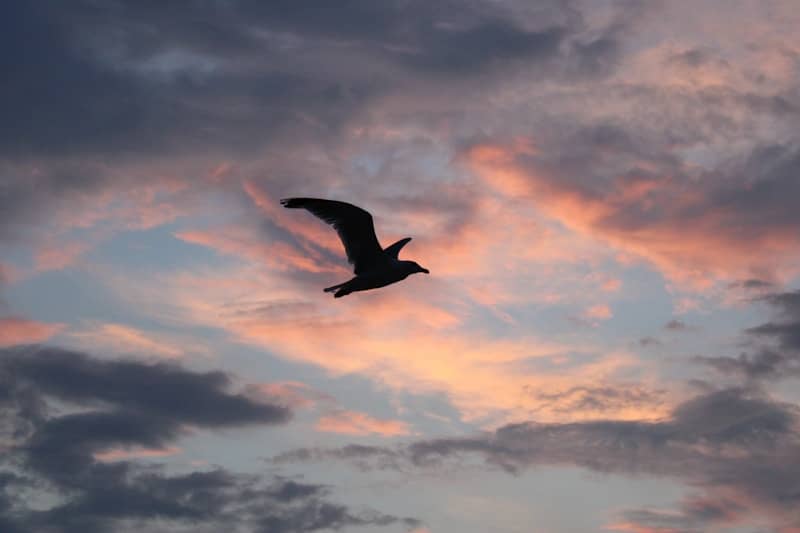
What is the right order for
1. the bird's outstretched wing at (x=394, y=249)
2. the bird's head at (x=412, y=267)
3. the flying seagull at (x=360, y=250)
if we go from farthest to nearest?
the bird's outstretched wing at (x=394, y=249), the bird's head at (x=412, y=267), the flying seagull at (x=360, y=250)

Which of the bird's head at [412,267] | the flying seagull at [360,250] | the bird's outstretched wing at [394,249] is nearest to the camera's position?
the flying seagull at [360,250]

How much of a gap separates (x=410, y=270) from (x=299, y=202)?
311 inches

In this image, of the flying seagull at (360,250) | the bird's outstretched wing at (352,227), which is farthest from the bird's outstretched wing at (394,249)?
the bird's outstretched wing at (352,227)

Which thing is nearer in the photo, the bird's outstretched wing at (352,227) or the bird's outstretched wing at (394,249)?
the bird's outstretched wing at (352,227)

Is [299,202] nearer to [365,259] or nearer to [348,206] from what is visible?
[348,206]

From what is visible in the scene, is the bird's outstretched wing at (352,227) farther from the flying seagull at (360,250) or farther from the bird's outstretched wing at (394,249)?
the bird's outstretched wing at (394,249)

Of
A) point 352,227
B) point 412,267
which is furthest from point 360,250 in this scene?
point 412,267

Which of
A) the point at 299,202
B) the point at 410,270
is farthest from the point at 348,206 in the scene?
the point at 410,270

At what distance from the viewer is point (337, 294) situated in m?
41.5

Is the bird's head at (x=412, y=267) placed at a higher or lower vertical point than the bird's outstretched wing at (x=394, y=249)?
lower

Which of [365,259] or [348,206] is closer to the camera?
[348,206]

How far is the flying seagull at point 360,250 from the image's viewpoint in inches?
1567

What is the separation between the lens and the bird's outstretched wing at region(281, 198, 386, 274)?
39.2 m

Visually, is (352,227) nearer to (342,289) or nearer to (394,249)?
(342,289)
